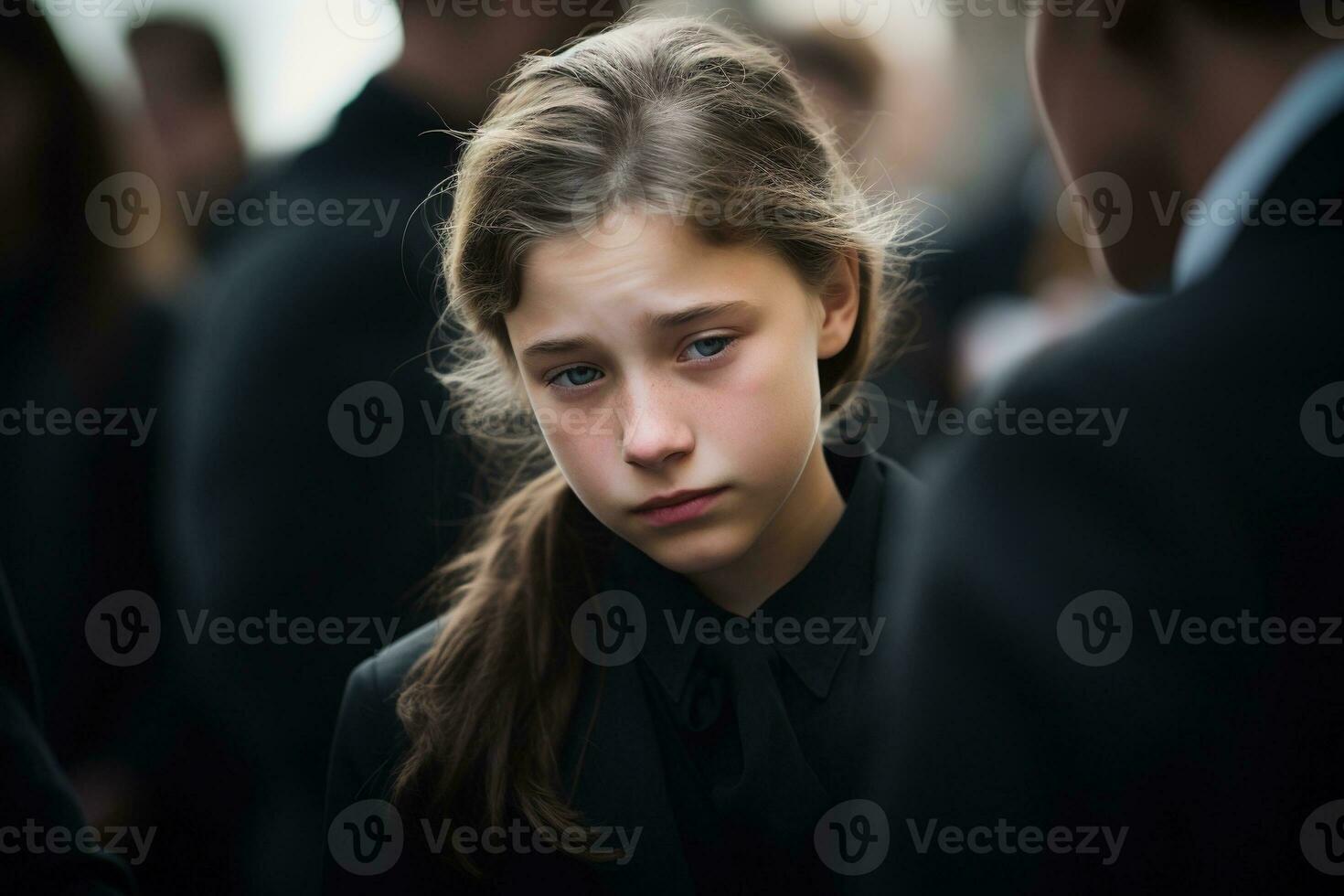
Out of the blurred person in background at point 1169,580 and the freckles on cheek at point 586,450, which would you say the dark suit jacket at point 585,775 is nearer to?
the freckles on cheek at point 586,450

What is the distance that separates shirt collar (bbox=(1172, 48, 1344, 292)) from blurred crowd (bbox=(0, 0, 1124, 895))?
55 centimetres

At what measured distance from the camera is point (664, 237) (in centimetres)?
103

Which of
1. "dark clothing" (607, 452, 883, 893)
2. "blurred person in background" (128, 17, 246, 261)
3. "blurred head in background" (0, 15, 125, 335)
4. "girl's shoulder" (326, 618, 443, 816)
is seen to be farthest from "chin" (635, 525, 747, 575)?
"blurred person in background" (128, 17, 246, 261)

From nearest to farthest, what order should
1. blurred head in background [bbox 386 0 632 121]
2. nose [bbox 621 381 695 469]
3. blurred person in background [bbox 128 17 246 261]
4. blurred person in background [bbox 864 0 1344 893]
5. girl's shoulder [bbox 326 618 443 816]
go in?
1. blurred person in background [bbox 864 0 1344 893]
2. nose [bbox 621 381 695 469]
3. girl's shoulder [bbox 326 618 443 816]
4. blurred head in background [bbox 386 0 632 121]
5. blurred person in background [bbox 128 17 246 261]

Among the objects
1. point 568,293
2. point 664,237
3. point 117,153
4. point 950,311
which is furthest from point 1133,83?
point 117,153

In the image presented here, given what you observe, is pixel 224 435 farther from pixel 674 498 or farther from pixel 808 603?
pixel 808 603

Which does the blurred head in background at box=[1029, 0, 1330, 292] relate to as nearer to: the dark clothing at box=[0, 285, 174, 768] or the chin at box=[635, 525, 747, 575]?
the chin at box=[635, 525, 747, 575]

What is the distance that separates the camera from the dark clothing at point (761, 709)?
1.14 meters

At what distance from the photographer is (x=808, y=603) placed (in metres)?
1.23

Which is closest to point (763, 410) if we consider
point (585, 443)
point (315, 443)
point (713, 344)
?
point (713, 344)

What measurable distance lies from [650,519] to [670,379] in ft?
0.49

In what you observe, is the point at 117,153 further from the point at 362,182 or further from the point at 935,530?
the point at 935,530

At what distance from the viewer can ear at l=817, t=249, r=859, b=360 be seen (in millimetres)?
1186

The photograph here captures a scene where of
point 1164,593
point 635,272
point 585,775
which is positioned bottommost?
point 585,775
